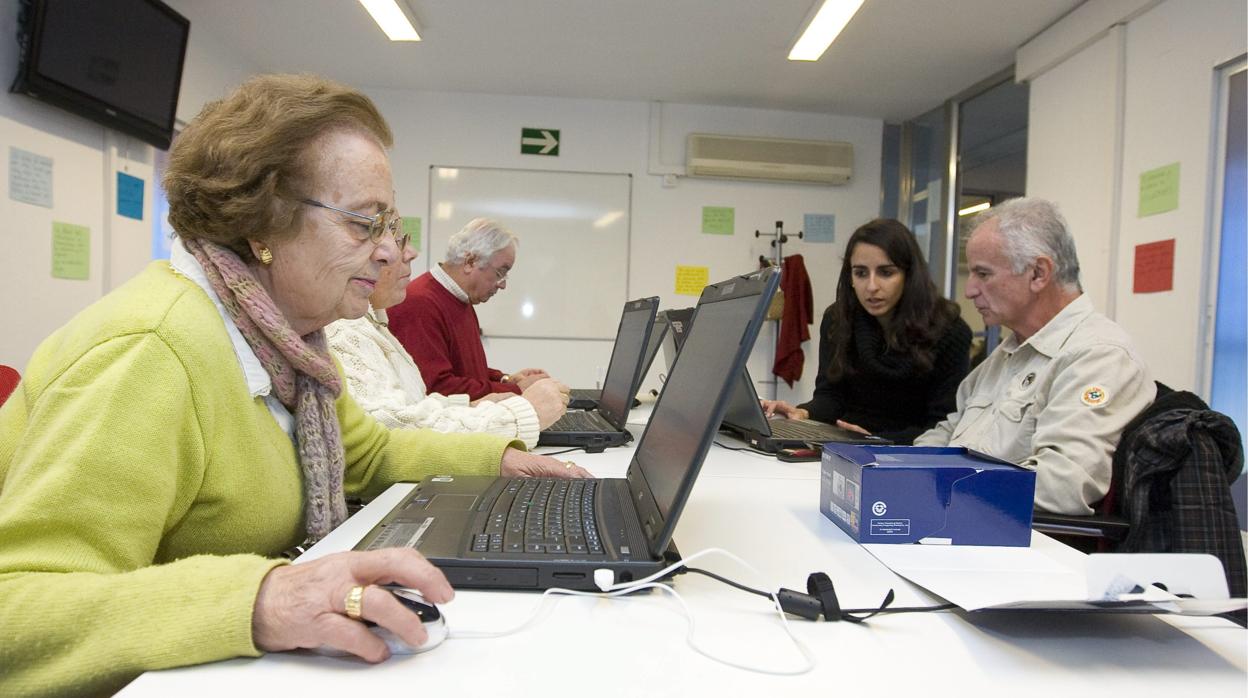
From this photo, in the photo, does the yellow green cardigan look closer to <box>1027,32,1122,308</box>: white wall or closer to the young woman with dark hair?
the young woman with dark hair

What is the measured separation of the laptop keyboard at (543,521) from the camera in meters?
0.78

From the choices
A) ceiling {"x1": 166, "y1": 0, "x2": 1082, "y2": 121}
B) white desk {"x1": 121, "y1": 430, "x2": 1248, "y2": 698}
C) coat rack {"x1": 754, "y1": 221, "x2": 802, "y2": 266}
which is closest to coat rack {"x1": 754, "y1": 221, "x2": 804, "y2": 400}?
coat rack {"x1": 754, "y1": 221, "x2": 802, "y2": 266}

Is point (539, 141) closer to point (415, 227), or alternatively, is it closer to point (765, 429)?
point (415, 227)

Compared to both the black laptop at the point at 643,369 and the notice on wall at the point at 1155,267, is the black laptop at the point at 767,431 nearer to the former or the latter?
the black laptop at the point at 643,369

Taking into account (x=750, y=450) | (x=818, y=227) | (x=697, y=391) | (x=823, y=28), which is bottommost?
(x=750, y=450)

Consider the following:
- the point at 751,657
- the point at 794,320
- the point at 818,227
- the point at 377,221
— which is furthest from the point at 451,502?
the point at 818,227

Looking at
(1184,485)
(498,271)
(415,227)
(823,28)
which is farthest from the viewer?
(415,227)

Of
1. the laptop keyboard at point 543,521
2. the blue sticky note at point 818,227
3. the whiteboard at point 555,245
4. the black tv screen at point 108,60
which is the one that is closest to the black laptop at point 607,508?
the laptop keyboard at point 543,521

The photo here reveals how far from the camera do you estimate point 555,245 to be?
4.93 m

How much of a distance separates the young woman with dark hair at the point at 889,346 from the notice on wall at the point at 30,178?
108 inches

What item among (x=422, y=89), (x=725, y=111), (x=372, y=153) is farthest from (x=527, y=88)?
(x=372, y=153)

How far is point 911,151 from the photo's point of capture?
203 inches

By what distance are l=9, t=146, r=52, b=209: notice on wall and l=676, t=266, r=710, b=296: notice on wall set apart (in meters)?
3.39

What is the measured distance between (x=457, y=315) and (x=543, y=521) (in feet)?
6.88
